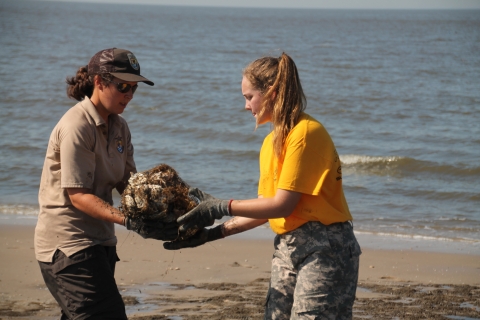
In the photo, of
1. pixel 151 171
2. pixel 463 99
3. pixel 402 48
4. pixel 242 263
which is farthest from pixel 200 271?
pixel 402 48

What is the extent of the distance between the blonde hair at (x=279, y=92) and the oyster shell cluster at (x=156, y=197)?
0.64 m

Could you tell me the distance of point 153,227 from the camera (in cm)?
330

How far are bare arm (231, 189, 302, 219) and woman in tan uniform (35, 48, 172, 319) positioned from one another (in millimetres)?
597

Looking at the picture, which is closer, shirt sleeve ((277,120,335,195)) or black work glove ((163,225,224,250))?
shirt sleeve ((277,120,335,195))

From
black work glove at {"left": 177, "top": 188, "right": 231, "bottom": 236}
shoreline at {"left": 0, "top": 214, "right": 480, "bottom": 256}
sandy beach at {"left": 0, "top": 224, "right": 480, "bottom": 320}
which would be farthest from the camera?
shoreline at {"left": 0, "top": 214, "right": 480, "bottom": 256}

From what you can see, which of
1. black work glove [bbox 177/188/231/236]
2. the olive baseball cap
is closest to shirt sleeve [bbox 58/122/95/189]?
the olive baseball cap

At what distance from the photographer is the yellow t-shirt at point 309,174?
9.45 ft

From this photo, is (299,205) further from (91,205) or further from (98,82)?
(98,82)

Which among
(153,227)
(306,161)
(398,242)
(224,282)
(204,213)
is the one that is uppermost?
(306,161)

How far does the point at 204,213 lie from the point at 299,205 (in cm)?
45

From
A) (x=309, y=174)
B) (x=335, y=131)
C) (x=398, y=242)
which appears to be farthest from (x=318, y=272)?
(x=335, y=131)

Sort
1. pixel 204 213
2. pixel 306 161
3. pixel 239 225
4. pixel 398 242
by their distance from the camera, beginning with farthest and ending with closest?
1. pixel 398 242
2. pixel 239 225
3. pixel 204 213
4. pixel 306 161

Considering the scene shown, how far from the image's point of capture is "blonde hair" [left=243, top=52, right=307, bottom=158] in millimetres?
2955

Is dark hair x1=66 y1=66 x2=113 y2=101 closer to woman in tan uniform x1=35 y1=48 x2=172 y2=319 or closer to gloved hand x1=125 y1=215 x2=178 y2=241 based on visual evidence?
woman in tan uniform x1=35 y1=48 x2=172 y2=319
